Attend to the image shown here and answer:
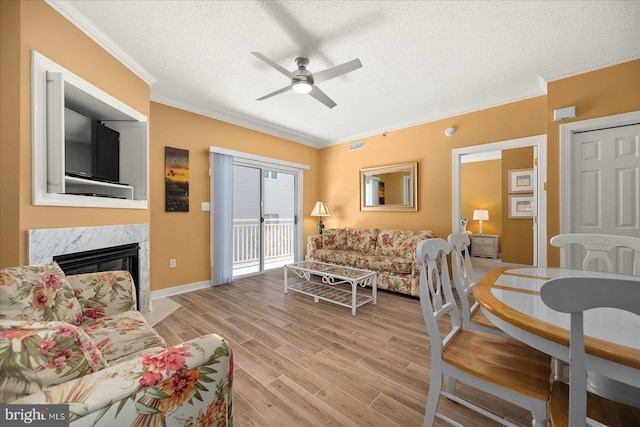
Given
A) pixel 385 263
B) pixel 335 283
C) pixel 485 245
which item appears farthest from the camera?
pixel 485 245

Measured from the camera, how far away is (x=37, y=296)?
4.16 ft

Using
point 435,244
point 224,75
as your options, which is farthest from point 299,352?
point 224,75

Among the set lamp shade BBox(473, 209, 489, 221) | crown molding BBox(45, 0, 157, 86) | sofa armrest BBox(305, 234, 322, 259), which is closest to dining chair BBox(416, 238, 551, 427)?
crown molding BBox(45, 0, 157, 86)

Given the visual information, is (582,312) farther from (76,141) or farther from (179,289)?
(179,289)

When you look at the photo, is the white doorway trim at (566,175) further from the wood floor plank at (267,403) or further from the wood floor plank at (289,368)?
the wood floor plank at (267,403)

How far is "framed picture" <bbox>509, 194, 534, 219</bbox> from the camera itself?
518 centimetres

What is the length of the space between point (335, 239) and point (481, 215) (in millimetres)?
4042

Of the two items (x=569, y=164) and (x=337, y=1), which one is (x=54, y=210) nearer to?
(x=337, y=1)

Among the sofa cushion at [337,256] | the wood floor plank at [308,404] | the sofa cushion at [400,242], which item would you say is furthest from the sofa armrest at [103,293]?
the sofa cushion at [400,242]

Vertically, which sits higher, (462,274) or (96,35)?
(96,35)

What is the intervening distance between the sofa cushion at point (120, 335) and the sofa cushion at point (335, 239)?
3422 mm

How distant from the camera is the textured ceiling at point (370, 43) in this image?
75.5 inches

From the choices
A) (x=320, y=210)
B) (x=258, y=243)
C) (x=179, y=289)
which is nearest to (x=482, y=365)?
(x=179, y=289)

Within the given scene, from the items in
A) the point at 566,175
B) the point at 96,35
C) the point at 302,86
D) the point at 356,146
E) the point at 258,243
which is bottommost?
the point at 258,243
